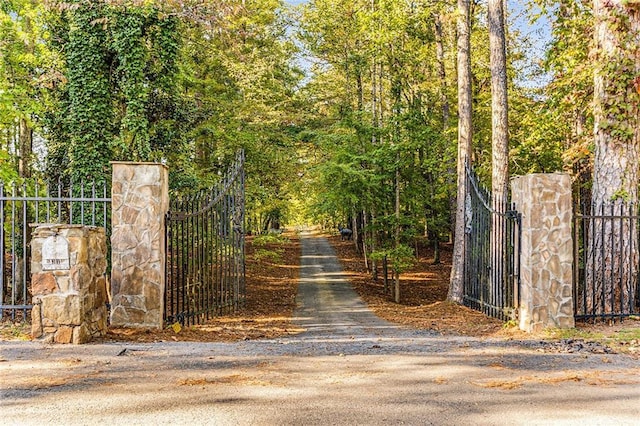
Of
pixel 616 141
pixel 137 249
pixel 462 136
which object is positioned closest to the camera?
pixel 137 249

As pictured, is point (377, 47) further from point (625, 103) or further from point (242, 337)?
point (242, 337)

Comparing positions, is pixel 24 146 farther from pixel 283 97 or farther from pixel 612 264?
pixel 612 264

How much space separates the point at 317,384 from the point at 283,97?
56.3 feet

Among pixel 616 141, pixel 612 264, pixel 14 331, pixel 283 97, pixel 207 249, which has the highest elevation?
pixel 283 97

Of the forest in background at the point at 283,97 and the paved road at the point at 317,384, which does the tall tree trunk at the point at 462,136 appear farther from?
the paved road at the point at 317,384

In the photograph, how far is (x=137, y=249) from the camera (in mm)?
7805

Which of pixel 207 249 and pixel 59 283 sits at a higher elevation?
pixel 207 249

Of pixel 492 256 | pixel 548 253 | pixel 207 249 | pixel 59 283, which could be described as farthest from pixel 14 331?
pixel 492 256

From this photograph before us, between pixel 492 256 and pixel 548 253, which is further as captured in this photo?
pixel 492 256

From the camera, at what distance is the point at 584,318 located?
846cm

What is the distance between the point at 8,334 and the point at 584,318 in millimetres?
8187

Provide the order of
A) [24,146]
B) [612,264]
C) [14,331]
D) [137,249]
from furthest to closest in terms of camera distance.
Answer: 1. [24,146]
2. [612,264]
3. [137,249]
4. [14,331]

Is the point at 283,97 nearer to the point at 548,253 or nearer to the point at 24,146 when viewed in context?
the point at 24,146

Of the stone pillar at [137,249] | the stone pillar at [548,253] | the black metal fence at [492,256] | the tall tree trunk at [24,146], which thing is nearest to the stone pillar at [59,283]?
the stone pillar at [137,249]
